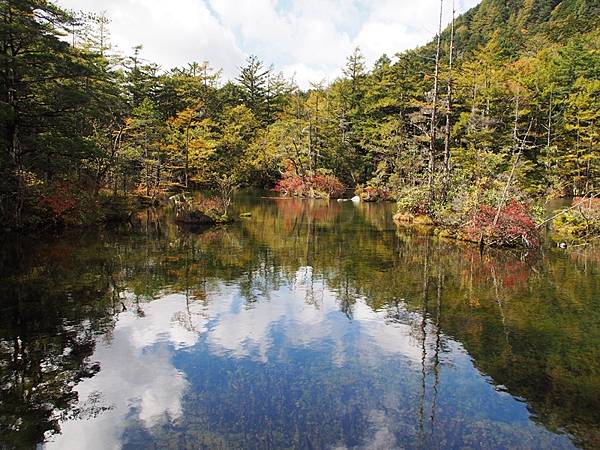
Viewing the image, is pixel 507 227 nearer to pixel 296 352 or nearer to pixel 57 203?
pixel 296 352

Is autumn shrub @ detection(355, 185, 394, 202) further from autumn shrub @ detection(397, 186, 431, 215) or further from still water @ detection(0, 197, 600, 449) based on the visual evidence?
still water @ detection(0, 197, 600, 449)

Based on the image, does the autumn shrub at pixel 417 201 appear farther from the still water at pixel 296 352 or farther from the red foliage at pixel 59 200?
the red foliage at pixel 59 200

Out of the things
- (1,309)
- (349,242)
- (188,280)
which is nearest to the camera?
(1,309)

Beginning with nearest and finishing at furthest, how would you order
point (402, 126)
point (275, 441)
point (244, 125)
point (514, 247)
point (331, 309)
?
point (275, 441), point (331, 309), point (514, 247), point (402, 126), point (244, 125)

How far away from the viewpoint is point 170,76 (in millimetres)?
47875

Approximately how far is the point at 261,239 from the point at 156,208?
50.2 feet

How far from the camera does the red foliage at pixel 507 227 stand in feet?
56.3

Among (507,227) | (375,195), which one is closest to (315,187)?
(375,195)

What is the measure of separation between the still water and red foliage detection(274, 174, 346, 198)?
101 feet

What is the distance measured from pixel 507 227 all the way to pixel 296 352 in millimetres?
12437

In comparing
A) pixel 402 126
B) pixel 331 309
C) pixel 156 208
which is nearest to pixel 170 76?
pixel 156 208

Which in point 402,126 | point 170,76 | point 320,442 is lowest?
point 320,442

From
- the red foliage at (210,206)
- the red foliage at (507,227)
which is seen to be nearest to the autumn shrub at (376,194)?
the red foliage at (210,206)

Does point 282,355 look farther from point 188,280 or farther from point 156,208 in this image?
point 156,208
